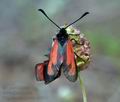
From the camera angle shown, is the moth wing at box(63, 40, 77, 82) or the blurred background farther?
the blurred background

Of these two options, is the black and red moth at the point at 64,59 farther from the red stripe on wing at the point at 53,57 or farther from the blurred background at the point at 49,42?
the blurred background at the point at 49,42

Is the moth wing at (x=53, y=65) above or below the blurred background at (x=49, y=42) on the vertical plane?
below

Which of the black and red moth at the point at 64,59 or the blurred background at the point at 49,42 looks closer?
the black and red moth at the point at 64,59

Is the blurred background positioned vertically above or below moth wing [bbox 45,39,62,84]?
above

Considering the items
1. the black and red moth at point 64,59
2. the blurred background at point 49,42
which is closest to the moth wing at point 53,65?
the black and red moth at point 64,59

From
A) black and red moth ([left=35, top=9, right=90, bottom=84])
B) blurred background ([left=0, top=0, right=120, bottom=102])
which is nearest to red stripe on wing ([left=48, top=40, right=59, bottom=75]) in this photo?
black and red moth ([left=35, top=9, right=90, bottom=84])

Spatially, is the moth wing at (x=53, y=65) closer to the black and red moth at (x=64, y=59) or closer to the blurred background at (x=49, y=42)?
the black and red moth at (x=64, y=59)

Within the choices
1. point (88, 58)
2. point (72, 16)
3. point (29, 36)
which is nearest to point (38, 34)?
point (29, 36)

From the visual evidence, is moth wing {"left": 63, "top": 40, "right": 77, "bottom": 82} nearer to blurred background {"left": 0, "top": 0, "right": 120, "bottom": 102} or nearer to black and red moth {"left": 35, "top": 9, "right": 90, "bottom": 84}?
black and red moth {"left": 35, "top": 9, "right": 90, "bottom": 84}
